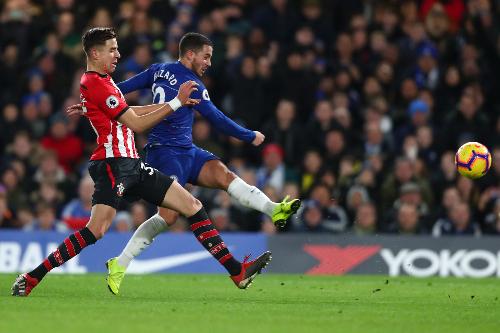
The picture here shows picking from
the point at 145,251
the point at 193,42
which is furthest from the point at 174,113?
the point at 145,251

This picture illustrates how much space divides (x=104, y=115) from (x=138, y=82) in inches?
44.1

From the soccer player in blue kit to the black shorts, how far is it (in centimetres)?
85

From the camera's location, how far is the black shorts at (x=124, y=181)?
10336 millimetres

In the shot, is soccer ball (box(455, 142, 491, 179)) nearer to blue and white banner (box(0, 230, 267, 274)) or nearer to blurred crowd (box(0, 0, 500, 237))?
blurred crowd (box(0, 0, 500, 237))

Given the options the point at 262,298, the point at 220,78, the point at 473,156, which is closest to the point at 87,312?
the point at 262,298

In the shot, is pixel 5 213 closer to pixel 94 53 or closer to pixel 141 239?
pixel 141 239

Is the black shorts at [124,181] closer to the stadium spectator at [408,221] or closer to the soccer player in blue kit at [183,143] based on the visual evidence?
the soccer player in blue kit at [183,143]

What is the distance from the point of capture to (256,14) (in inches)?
762

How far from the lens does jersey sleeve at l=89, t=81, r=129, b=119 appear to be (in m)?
10.2

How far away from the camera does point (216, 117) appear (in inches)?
444

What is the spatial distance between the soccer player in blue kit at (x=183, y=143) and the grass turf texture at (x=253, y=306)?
74cm

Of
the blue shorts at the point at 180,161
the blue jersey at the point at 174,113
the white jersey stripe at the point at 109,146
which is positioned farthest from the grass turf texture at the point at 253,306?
the blue jersey at the point at 174,113

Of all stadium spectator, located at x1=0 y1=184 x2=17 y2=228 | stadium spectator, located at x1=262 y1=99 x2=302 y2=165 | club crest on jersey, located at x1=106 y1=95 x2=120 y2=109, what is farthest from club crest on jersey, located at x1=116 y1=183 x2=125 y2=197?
stadium spectator, located at x1=262 y1=99 x2=302 y2=165

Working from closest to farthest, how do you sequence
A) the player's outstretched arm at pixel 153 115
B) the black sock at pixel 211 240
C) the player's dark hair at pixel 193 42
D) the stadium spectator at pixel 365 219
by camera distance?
the player's outstretched arm at pixel 153 115 < the black sock at pixel 211 240 < the player's dark hair at pixel 193 42 < the stadium spectator at pixel 365 219
